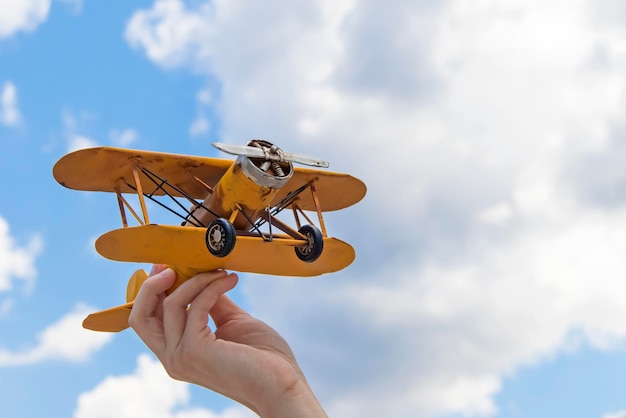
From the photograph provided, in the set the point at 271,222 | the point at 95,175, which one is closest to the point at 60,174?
the point at 95,175

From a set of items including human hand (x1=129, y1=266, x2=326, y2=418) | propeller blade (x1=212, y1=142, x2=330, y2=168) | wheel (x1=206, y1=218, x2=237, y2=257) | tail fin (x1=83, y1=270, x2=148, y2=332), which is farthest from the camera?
tail fin (x1=83, y1=270, x2=148, y2=332)

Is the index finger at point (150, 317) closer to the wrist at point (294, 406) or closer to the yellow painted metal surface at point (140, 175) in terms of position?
the wrist at point (294, 406)

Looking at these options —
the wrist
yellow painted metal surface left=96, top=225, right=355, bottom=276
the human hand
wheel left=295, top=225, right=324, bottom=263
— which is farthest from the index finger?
wheel left=295, top=225, right=324, bottom=263

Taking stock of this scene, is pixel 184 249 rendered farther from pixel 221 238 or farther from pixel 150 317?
pixel 150 317

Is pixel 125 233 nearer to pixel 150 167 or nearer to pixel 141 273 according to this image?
pixel 150 167

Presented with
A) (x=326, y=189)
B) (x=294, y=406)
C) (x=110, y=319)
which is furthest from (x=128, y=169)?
(x=294, y=406)

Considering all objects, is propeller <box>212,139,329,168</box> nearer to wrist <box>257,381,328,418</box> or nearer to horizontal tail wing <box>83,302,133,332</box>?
wrist <box>257,381,328,418</box>
